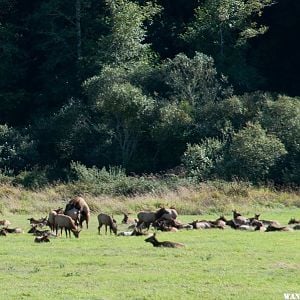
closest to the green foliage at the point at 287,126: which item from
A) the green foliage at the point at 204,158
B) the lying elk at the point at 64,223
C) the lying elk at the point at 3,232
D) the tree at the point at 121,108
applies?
the green foliage at the point at 204,158

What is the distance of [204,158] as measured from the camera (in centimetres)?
5309

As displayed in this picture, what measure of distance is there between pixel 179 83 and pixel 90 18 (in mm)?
12767

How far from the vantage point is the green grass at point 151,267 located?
18.4 metres

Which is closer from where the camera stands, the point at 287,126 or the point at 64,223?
the point at 64,223

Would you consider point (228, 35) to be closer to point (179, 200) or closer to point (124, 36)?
point (124, 36)

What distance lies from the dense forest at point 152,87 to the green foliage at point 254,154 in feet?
0.21

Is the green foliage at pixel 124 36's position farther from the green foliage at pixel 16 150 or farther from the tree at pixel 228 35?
the green foliage at pixel 16 150

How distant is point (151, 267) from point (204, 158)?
31645mm

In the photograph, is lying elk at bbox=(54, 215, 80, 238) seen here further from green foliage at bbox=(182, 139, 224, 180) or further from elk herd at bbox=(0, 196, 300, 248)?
green foliage at bbox=(182, 139, 224, 180)

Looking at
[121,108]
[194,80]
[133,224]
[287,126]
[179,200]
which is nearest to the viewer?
[133,224]

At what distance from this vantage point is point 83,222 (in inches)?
1439

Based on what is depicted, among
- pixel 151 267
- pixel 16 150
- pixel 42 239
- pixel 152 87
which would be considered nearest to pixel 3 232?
pixel 42 239

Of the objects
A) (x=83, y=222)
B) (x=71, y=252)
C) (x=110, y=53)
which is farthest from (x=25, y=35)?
(x=71, y=252)

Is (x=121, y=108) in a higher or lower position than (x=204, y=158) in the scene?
higher
